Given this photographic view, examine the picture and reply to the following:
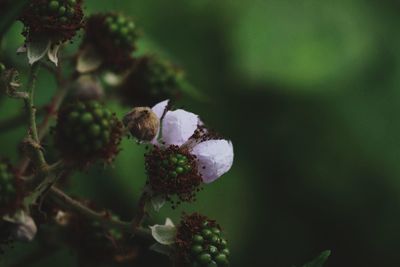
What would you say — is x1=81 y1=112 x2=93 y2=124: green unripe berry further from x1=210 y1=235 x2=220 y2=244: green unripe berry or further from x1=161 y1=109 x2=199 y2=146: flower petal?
x1=210 y1=235 x2=220 y2=244: green unripe berry

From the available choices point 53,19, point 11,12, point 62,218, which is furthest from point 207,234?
point 11,12

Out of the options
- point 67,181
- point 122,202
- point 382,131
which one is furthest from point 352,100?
point 67,181

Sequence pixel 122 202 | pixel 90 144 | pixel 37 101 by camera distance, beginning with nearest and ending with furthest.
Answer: pixel 90 144 → pixel 37 101 → pixel 122 202

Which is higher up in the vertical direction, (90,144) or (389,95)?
(389,95)

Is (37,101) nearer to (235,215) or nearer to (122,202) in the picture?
(122,202)

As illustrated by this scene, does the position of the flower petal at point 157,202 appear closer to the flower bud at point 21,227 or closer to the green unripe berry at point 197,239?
the green unripe berry at point 197,239

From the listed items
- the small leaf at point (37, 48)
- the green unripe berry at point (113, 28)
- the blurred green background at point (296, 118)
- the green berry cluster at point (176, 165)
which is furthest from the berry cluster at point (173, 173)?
the blurred green background at point (296, 118)

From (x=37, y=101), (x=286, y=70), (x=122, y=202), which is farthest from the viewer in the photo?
(x=286, y=70)
